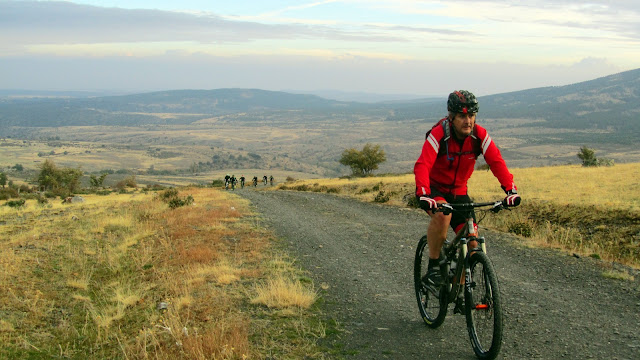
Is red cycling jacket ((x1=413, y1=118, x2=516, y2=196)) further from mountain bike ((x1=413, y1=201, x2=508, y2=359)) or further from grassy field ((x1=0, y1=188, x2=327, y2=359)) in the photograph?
grassy field ((x1=0, y1=188, x2=327, y2=359))

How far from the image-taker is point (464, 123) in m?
Answer: 4.84

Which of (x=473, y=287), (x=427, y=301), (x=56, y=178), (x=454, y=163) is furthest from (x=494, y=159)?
(x=56, y=178)

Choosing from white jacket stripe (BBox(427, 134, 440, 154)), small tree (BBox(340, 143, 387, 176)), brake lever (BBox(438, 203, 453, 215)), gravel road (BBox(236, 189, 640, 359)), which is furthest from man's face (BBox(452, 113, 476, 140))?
small tree (BBox(340, 143, 387, 176))

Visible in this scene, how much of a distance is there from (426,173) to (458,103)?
0.76 metres

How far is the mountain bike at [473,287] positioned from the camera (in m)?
4.43

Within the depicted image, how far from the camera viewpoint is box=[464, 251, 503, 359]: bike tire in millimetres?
4367

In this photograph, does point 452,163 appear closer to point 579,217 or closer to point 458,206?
point 458,206

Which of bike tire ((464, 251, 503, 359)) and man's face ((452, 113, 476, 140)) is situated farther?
man's face ((452, 113, 476, 140))

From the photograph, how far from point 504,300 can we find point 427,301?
4.38 feet

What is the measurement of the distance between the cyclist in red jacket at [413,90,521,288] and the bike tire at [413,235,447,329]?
0.24 meters

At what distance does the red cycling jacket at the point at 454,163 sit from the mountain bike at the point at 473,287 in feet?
1.02

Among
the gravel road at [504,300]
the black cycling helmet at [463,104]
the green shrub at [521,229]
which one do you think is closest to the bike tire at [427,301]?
the gravel road at [504,300]

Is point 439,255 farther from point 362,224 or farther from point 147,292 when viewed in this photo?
point 362,224

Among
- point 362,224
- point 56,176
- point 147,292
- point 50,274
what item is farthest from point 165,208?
point 56,176
